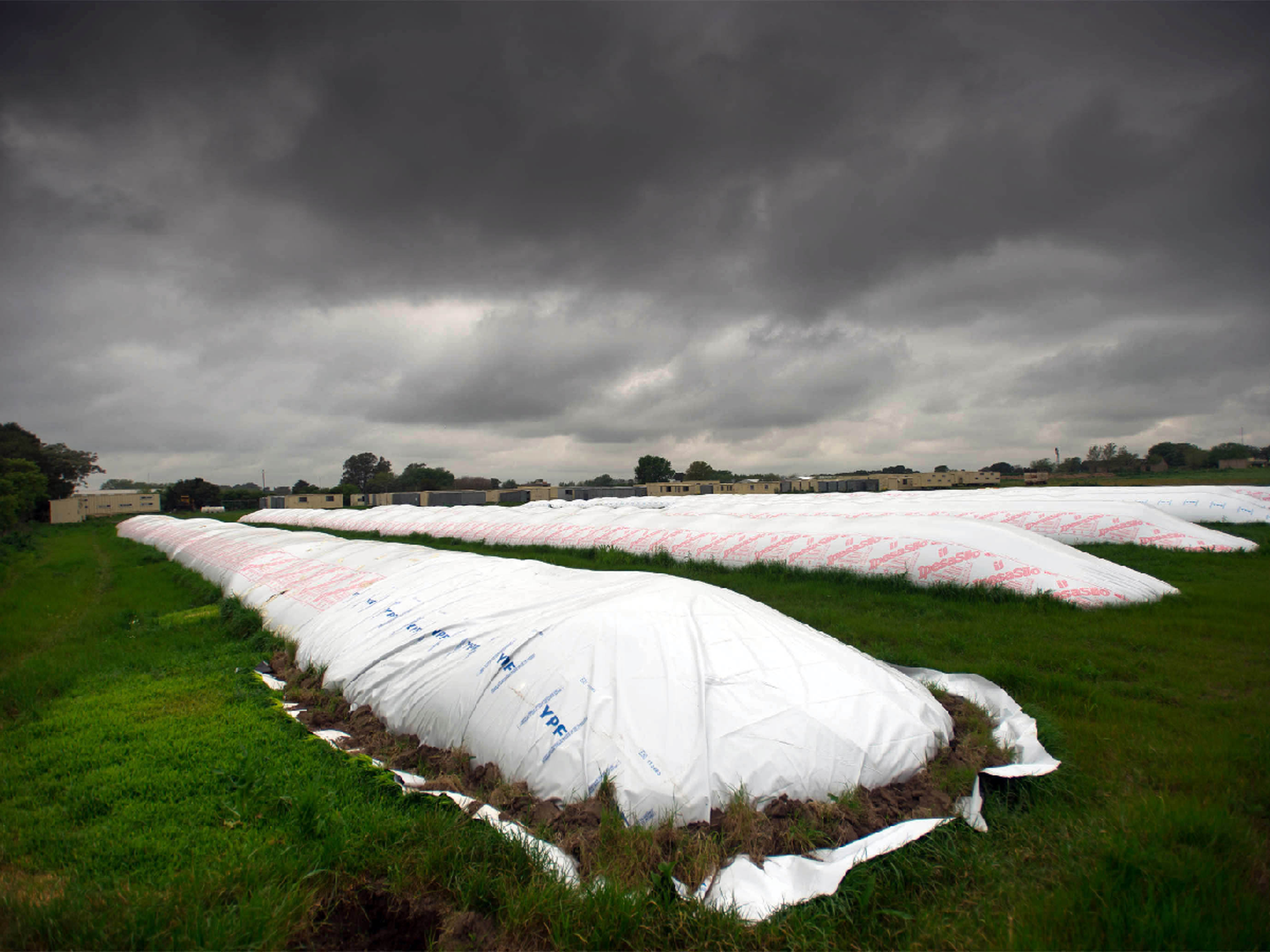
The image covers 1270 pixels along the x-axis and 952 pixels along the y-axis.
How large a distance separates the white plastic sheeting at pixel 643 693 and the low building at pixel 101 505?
7410 cm

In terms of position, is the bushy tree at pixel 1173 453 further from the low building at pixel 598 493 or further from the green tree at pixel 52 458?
the green tree at pixel 52 458

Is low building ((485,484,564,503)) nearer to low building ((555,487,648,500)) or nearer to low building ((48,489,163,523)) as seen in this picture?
low building ((555,487,648,500))

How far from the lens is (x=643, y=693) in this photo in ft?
11.8

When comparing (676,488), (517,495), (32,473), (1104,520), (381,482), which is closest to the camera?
(1104,520)

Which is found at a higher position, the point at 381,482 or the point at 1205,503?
the point at 381,482

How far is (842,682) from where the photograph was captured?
386 centimetres

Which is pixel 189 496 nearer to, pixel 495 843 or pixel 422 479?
pixel 422 479

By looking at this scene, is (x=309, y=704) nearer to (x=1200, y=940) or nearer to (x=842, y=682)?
(x=842, y=682)

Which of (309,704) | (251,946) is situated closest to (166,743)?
(309,704)

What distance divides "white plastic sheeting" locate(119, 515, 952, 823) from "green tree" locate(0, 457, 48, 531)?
3817 cm

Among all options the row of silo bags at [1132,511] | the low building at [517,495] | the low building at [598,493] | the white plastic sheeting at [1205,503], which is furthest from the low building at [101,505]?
the white plastic sheeting at [1205,503]

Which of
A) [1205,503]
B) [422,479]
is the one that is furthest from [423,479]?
[1205,503]

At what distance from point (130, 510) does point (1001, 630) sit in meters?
83.6

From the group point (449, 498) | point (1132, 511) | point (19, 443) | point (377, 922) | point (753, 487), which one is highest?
point (19, 443)
